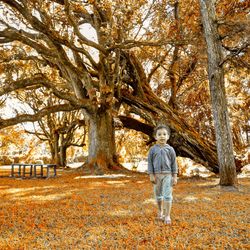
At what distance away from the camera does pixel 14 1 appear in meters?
10.3

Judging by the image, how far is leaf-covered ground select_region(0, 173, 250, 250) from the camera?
3.06 m

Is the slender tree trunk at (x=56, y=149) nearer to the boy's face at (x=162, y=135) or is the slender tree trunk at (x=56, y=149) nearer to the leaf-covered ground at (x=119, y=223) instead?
the leaf-covered ground at (x=119, y=223)

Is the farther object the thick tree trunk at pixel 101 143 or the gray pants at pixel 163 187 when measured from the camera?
the thick tree trunk at pixel 101 143

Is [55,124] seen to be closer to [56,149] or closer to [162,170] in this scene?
[56,149]

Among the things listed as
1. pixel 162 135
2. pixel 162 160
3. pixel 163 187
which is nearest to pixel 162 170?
pixel 162 160

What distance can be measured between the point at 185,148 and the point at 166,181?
26.5 feet

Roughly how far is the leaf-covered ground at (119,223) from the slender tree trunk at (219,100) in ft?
4.71

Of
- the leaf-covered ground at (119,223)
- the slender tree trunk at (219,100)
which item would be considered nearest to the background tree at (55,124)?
the slender tree trunk at (219,100)

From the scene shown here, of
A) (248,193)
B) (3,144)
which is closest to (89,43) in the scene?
(248,193)

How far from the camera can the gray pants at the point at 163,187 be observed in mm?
3938

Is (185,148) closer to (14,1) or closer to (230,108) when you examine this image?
(230,108)

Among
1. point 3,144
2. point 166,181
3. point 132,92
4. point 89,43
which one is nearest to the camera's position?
point 166,181

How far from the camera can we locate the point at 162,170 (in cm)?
400

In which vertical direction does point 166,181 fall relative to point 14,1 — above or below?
below
